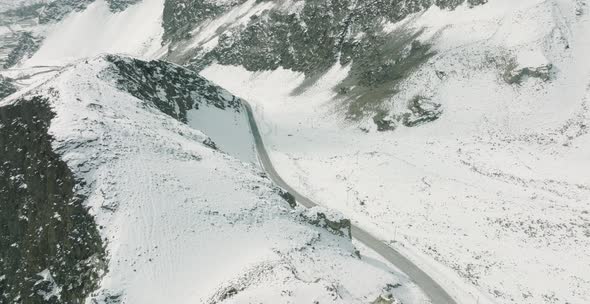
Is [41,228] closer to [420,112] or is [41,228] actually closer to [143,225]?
[143,225]

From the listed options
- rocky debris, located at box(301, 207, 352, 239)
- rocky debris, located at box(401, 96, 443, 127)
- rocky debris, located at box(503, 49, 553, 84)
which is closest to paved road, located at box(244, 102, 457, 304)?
rocky debris, located at box(301, 207, 352, 239)

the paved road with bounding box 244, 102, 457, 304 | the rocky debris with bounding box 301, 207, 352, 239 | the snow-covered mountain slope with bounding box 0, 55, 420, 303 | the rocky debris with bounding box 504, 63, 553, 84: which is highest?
the snow-covered mountain slope with bounding box 0, 55, 420, 303

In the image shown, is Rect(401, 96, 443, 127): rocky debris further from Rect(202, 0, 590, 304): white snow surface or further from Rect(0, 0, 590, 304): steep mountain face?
Rect(202, 0, 590, 304): white snow surface

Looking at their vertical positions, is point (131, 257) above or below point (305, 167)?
above

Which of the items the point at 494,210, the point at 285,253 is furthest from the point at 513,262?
the point at 285,253

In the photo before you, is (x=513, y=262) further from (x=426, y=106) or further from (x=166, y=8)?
(x=166, y=8)

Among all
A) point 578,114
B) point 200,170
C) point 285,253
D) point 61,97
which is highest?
point 61,97

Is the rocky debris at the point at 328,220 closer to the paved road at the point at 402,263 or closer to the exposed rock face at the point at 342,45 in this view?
the paved road at the point at 402,263
